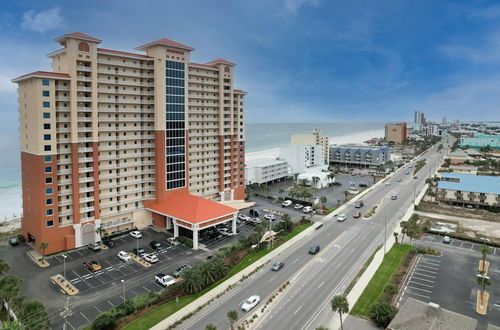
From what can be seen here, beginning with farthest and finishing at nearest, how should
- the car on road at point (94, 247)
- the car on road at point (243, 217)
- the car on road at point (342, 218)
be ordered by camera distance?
the car on road at point (243, 217)
the car on road at point (342, 218)
the car on road at point (94, 247)

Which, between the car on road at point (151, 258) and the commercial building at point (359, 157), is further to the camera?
the commercial building at point (359, 157)

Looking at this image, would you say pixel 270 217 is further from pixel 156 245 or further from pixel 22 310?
pixel 22 310

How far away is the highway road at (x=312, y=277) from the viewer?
34.8 metres

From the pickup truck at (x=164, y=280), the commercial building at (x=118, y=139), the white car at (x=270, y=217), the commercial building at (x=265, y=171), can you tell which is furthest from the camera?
the commercial building at (x=265, y=171)

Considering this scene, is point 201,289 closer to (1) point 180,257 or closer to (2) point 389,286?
(1) point 180,257

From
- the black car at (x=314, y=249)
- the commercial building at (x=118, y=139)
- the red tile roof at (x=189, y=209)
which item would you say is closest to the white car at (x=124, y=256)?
the commercial building at (x=118, y=139)

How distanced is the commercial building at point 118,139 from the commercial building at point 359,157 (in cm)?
8858

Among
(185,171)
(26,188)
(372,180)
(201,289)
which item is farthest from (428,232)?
(26,188)

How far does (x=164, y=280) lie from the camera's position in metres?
43.0

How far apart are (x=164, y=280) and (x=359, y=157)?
122m

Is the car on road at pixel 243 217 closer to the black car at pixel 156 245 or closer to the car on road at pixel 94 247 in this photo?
the black car at pixel 156 245

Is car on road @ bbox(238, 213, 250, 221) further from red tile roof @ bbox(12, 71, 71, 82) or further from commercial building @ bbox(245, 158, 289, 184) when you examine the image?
red tile roof @ bbox(12, 71, 71, 82)

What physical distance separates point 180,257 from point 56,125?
28.4m

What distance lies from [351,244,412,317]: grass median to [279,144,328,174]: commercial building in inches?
2642
